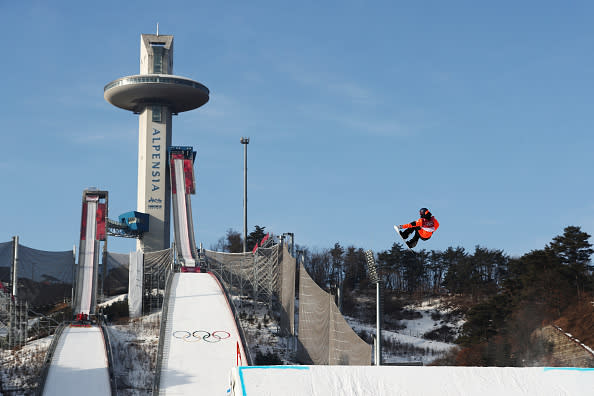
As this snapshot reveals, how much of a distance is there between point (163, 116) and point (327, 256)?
91.6 feet

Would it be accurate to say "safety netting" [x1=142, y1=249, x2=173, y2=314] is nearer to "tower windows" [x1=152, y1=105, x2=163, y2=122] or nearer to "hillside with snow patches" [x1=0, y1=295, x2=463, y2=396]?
"hillside with snow patches" [x1=0, y1=295, x2=463, y2=396]

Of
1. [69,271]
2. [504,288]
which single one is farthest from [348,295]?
[69,271]

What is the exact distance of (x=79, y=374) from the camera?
1036 inches

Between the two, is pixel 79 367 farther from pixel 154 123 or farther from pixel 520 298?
pixel 154 123

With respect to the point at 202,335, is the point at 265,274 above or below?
above

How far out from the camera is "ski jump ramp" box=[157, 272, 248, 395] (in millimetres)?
24969

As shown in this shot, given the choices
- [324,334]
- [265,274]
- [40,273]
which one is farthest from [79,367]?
[40,273]

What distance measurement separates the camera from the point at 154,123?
6275 cm

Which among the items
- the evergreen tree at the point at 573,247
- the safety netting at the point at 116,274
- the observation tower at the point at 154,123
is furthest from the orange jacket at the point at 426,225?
the observation tower at the point at 154,123

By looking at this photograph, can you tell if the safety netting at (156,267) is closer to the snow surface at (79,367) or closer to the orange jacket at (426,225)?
the snow surface at (79,367)

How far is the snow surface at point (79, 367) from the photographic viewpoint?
24.8 m

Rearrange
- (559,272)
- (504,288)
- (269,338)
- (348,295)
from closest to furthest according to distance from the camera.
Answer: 1. (269,338)
2. (559,272)
3. (504,288)
4. (348,295)

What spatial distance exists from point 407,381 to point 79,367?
61.1 ft

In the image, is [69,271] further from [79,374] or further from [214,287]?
[79,374]
